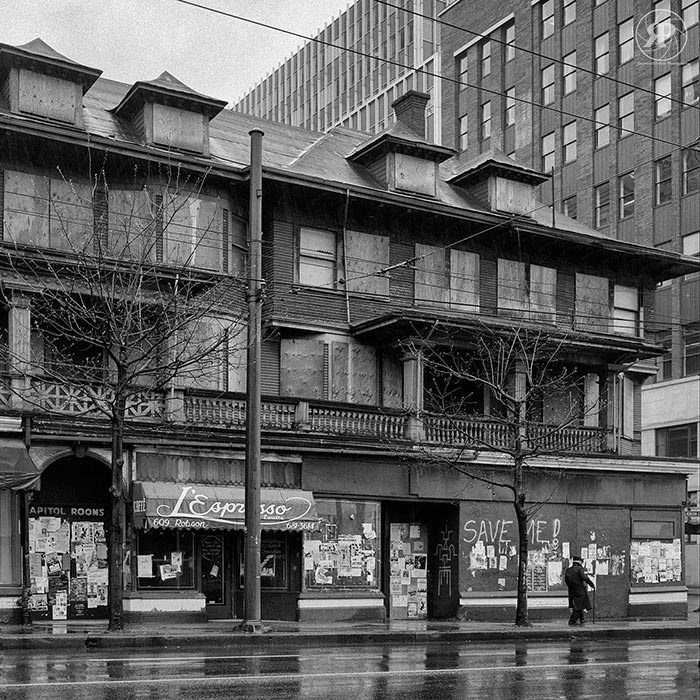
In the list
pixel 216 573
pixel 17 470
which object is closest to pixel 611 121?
pixel 216 573

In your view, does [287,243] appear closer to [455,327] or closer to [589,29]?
[455,327]

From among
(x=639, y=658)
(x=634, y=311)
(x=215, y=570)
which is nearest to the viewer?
(x=639, y=658)

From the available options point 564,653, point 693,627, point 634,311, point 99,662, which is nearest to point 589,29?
point 634,311

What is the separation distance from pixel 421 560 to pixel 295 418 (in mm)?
5277

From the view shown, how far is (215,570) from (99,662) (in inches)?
399

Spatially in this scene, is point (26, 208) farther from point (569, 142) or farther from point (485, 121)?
point (485, 121)

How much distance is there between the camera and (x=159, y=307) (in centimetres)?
2409

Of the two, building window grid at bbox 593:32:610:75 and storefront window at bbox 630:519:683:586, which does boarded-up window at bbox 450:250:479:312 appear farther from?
building window grid at bbox 593:32:610:75

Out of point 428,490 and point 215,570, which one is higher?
point 428,490

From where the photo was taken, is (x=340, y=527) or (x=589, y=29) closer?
(x=340, y=527)

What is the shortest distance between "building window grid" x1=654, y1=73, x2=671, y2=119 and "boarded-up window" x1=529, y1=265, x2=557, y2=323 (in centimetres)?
2333

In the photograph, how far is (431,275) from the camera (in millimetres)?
30953

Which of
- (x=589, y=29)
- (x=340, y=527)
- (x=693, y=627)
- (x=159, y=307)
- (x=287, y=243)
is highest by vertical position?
(x=589, y=29)

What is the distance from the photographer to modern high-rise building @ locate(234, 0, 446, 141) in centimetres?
9169
